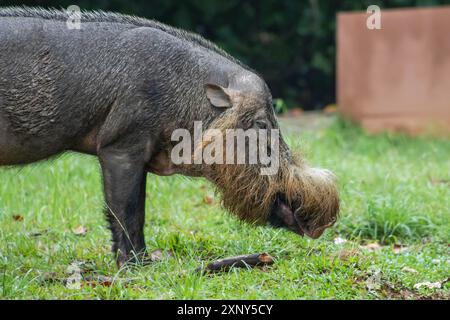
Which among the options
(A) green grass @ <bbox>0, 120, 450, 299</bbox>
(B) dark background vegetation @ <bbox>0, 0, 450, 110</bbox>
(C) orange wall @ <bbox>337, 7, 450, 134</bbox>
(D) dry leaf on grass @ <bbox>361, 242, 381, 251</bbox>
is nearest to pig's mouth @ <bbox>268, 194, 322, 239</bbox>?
(A) green grass @ <bbox>0, 120, 450, 299</bbox>

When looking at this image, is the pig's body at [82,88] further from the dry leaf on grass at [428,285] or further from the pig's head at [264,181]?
the dry leaf on grass at [428,285]

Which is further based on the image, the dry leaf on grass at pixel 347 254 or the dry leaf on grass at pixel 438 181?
the dry leaf on grass at pixel 438 181

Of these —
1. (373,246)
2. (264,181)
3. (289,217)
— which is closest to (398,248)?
(373,246)

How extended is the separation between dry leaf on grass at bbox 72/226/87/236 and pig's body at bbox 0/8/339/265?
100 cm

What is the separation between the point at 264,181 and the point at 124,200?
0.83m

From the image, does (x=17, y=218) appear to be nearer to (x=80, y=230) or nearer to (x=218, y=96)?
(x=80, y=230)

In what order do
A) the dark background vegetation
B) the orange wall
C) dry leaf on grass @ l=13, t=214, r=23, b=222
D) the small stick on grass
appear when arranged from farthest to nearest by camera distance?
the dark background vegetation
the orange wall
dry leaf on grass @ l=13, t=214, r=23, b=222
the small stick on grass

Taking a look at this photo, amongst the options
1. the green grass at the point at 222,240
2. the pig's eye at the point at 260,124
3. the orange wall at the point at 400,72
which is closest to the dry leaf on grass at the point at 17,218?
the green grass at the point at 222,240

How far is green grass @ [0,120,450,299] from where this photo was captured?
4.73m

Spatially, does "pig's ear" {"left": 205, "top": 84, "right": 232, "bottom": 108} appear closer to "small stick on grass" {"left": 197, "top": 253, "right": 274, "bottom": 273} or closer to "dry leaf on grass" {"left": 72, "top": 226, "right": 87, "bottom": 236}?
"small stick on grass" {"left": 197, "top": 253, "right": 274, "bottom": 273}

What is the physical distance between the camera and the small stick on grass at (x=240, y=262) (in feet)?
16.6

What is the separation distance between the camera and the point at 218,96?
5.23 meters
